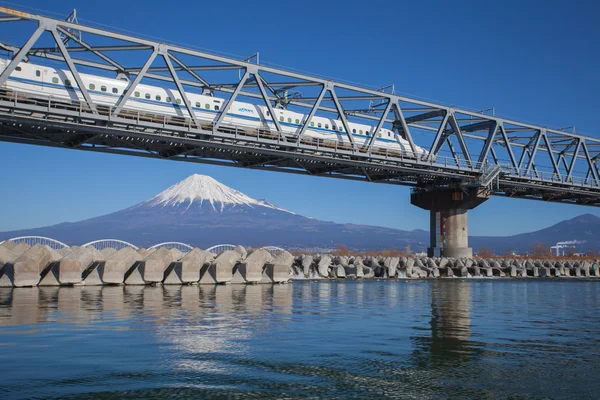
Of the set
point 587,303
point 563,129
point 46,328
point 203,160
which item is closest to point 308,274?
point 203,160

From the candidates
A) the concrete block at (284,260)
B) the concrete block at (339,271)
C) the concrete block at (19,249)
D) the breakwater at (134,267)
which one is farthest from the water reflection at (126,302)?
the concrete block at (339,271)

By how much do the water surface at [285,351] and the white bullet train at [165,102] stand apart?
24.8m

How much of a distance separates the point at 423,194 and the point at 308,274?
98.3 feet

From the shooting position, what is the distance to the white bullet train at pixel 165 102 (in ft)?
134

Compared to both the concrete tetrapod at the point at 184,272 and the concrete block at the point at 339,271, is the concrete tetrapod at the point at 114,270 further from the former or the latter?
the concrete block at the point at 339,271

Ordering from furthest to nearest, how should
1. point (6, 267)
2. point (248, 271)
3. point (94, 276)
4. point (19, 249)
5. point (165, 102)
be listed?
point (165, 102) < point (248, 271) < point (19, 249) < point (94, 276) < point (6, 267)

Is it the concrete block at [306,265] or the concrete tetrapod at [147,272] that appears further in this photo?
the concrete block at [306,265]

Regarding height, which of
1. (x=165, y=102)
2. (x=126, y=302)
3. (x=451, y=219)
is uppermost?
(x=165, y=102)

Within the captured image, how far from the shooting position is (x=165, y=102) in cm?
4716

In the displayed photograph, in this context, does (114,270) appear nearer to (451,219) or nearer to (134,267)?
(134,267)

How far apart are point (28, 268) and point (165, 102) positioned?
2451 centimetres

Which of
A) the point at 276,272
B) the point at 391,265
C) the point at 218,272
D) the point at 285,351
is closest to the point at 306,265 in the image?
the point at 391,265

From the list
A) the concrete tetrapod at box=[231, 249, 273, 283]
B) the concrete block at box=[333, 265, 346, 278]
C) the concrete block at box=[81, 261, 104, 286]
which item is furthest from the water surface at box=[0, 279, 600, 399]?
the concrete block at box=[333, 265, 346, 278]

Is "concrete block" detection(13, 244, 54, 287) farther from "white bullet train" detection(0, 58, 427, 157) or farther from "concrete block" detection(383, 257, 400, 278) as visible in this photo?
"concrete block" detection(383, 257, 400, 278)
